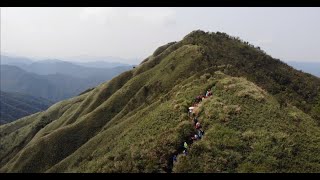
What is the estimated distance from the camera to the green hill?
39.9 metres

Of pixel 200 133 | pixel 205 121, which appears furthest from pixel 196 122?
pixel 200 133

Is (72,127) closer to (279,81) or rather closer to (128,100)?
(128,100)

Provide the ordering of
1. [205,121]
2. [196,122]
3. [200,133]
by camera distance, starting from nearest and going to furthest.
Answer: [200,133] < [205,121] < [196,122]

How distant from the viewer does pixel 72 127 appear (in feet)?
295

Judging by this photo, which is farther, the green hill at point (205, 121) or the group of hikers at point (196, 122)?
the group of hikers at point (196, 122)

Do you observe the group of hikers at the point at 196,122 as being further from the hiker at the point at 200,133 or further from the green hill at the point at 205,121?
the green hill at the point at 205,121

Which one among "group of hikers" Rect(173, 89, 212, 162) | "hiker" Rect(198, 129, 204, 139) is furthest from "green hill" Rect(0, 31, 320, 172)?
"hiker" Rect(198, 129, 204, 139)

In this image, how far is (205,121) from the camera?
155ft

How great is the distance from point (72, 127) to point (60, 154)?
27.4 ft

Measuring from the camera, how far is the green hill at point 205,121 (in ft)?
131

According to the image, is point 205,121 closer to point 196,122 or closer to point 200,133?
point 196,122

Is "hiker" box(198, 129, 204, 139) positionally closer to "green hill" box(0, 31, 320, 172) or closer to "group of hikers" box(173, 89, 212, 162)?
"group of hikers" box(173, 89, 212, 162)

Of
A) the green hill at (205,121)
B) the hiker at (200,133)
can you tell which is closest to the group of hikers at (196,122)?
the hiker at (200,133)
